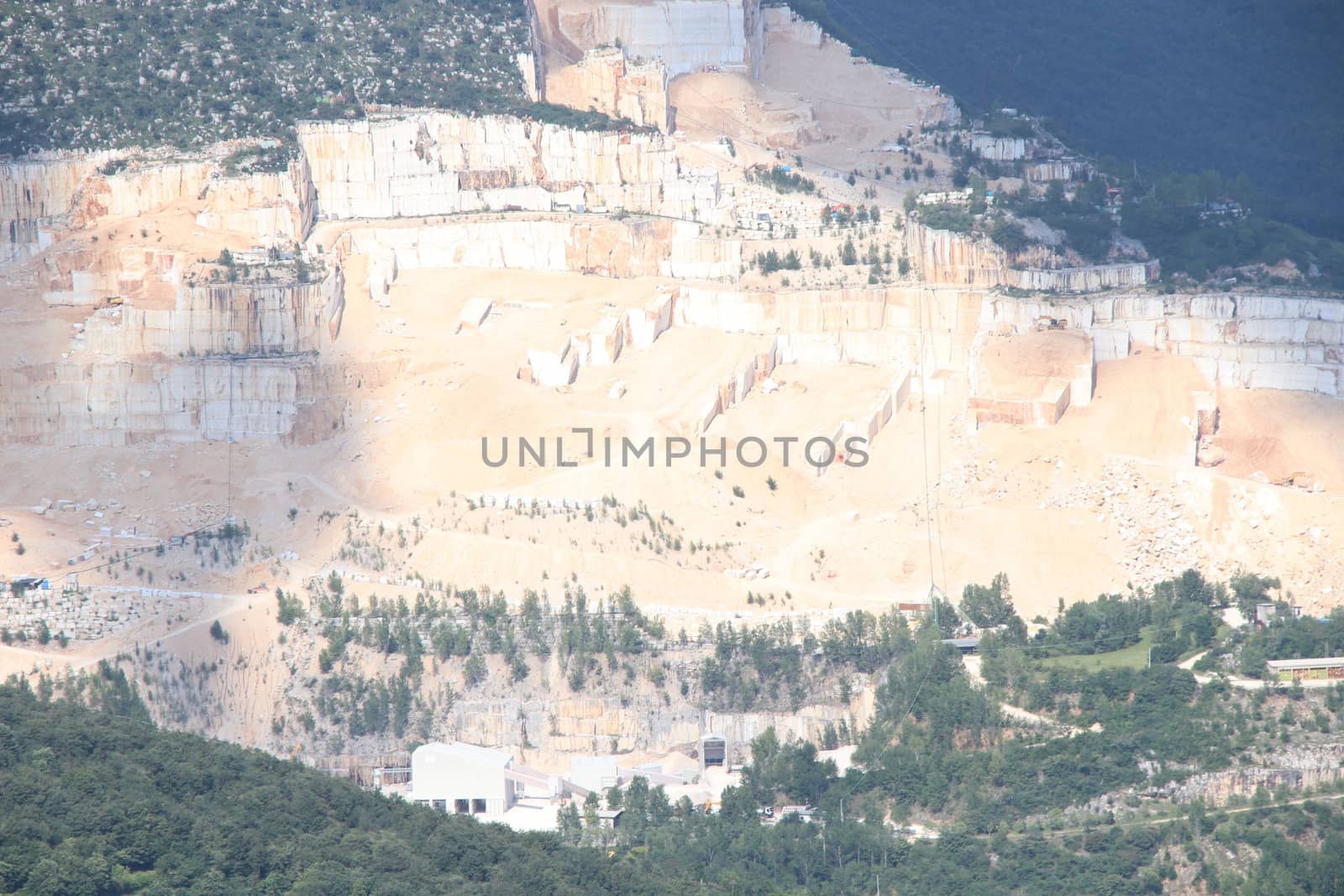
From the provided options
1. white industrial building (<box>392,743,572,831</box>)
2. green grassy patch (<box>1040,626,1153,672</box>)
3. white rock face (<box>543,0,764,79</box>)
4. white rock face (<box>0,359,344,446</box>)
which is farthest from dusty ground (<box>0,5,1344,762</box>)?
white rock face (<box>543,0,764,79</box>)

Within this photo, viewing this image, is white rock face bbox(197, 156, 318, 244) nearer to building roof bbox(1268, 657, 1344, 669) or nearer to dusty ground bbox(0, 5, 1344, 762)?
dusty ground bbox(0, 5, 1344, 762)

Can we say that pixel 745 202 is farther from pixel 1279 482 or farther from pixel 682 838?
pixel 682 838

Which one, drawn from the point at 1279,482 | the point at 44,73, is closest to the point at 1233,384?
the point at 1279,482

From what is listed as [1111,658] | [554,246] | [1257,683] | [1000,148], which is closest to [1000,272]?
[1000,148]

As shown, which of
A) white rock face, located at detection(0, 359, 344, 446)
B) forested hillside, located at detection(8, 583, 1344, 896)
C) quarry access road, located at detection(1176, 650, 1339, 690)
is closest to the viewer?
forested hillside, located at detection(8, 583, 1344, 896)

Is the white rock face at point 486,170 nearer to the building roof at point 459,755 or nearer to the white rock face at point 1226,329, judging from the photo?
the white rock face at point 1226,329

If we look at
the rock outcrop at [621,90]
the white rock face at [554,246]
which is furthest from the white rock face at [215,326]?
the rock outcrop at [621,90]
